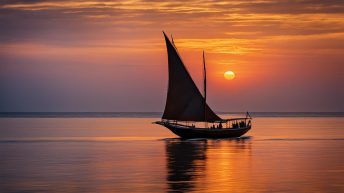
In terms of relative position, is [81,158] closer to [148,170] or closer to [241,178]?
[148,170]

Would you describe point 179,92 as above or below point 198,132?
above

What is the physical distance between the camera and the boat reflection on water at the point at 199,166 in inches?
1406

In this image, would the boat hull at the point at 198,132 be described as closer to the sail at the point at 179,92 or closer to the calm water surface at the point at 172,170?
the sail at the point at 179,92

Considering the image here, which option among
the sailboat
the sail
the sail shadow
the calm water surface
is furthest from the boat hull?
the calm water surface

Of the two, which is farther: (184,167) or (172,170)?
(184,167)

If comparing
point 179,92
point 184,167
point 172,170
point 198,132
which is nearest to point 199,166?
point 184,167

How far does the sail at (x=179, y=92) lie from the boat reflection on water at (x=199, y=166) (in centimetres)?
1230

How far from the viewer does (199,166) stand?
45.7m

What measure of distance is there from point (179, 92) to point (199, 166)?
1295 inches

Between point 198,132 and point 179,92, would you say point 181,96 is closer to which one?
point 179,92

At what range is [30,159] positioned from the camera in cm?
5197

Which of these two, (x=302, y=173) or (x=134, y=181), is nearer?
(x=134, y=181)

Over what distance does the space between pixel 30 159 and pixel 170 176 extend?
16124mm

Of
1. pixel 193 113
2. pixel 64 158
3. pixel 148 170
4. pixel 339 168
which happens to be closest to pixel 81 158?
pixel 64 158
